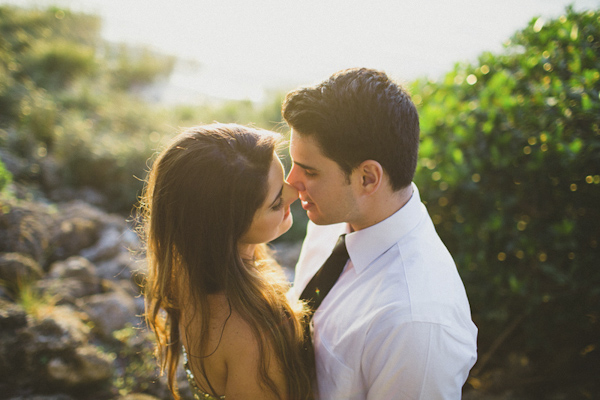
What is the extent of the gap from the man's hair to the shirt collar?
7.3 inches

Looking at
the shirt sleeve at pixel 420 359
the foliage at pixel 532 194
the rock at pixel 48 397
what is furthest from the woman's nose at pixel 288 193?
the rock at pixel 48 397

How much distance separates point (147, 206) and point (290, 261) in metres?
3.10

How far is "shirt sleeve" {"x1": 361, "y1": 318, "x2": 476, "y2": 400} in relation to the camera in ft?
5.21

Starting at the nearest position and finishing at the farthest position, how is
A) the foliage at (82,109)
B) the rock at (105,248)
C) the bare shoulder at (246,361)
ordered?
1. the bare shoulder at (246,361)
2. the rock at (105,248)
3. the foliage at (82,109)

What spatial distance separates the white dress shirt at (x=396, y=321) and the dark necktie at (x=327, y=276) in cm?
4

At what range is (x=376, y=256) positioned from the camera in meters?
2.02

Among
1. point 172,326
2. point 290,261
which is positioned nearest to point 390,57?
point 290,261

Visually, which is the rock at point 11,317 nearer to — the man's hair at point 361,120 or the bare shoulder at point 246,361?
the bare shoulder at point 246,361

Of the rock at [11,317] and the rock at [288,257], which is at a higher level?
the rock at [11,317]

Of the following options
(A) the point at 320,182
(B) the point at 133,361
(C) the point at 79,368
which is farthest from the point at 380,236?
(B) the point at 133,361

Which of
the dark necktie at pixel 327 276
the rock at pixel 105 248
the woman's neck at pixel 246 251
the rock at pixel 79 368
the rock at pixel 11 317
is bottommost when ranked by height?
the rock at pixel 79 368

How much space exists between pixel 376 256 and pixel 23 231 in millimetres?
3447

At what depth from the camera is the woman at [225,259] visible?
184 cm

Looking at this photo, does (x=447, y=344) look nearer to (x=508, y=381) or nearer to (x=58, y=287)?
(x=508, y=381)
